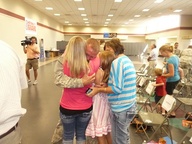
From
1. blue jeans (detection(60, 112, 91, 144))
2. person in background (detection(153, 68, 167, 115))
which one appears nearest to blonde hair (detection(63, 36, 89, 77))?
blue jeans (detection(60, 112, 91, 144))

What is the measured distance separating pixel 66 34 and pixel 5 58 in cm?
2609

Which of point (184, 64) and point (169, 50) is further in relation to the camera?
point (184, 64)

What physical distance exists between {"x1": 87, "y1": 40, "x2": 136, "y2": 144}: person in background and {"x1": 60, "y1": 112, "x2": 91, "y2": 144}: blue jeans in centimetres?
28

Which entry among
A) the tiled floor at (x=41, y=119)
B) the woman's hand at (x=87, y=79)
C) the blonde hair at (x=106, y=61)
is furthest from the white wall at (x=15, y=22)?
the woman's hand at (x=87, y=79)

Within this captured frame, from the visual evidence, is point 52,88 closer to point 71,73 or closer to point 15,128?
point 71,73

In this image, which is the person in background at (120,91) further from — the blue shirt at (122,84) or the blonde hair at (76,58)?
the blonde hair at (76,58)

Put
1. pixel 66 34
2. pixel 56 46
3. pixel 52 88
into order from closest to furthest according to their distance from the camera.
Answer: pixel 52 88 → pixel 56 46 → pixel 66 34

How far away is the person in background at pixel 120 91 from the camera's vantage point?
1.86m

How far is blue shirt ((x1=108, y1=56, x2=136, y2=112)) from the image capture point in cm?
185

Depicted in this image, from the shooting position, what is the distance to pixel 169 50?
11.9 ft

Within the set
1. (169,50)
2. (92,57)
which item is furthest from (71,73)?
(169,50)

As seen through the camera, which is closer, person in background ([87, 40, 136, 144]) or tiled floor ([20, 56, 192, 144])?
person in background ([87, 40, 136, 144])

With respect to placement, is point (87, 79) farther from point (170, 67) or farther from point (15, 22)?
point (15, 22)

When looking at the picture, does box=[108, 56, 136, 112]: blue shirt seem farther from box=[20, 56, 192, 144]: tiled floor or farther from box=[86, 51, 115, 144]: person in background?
box=[20, 56, 192, 144]: tiled floor
